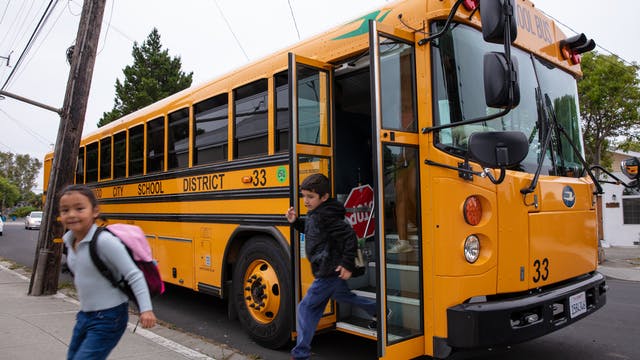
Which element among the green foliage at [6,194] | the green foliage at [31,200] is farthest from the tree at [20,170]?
the green foliage at [6,194]

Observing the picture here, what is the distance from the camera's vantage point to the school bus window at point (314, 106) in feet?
14.4

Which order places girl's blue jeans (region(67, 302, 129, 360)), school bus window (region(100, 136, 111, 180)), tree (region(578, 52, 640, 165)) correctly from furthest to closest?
tree (region(578, 52, 640, 165)), school bus window (region(100, 136, 111, 180)), girl's blue jeans (region(67, 302, 129, 360))

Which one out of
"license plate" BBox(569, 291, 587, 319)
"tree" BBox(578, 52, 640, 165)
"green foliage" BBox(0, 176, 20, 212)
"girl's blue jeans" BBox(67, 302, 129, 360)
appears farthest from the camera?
"green foliage" BBox(0, 176, 20, 212)

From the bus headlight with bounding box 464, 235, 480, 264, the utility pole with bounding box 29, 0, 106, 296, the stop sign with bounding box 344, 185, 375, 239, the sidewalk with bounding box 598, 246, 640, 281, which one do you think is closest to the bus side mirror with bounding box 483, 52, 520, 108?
the bus headlight with bounding box 464, 235, 480, 264

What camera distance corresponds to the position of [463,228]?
347cm

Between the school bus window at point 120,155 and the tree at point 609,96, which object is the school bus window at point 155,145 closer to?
the school bus window at point 120,155

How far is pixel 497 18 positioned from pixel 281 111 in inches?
92.0

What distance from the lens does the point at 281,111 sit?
4.84 m

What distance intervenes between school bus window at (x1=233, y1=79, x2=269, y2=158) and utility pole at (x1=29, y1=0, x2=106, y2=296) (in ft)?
12.5

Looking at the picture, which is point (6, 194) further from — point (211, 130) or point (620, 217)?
point (211, 130)

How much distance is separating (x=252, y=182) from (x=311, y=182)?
4.62ft

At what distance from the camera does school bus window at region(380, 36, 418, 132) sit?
372 centimetres

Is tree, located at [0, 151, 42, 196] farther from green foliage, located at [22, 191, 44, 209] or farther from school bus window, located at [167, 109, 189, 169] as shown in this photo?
school bus window, located at [167, 109, 189, 169]

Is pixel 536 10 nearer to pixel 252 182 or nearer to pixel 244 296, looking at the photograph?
pixel 252 182
